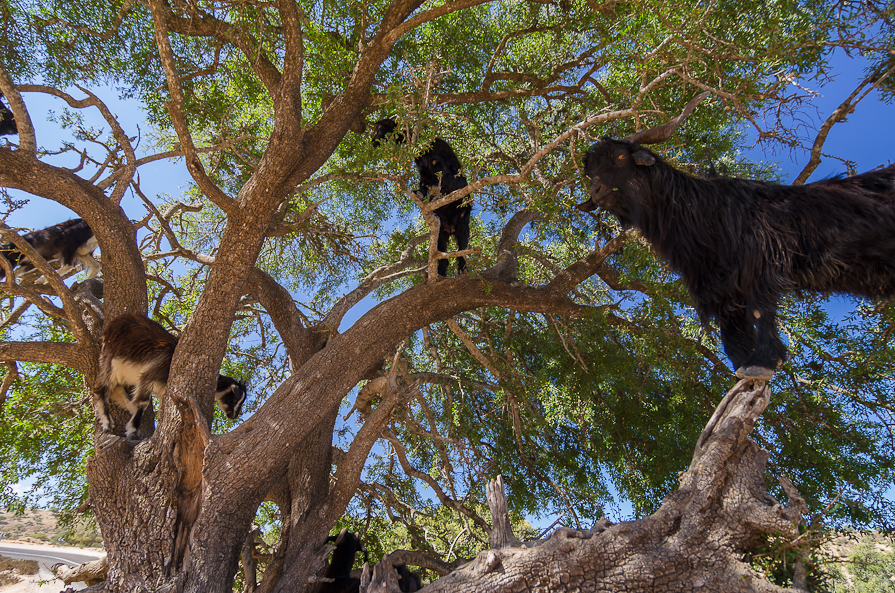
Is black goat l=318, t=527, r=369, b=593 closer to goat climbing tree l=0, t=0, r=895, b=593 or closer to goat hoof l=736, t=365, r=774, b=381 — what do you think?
goat climbing tree l=0, t=0, r=895, b=593

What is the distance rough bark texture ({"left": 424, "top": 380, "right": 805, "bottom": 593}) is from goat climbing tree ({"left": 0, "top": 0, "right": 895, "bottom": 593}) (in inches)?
0.5

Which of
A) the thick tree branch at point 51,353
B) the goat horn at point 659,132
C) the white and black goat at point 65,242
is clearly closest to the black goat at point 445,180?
the goat horn at point 659,132

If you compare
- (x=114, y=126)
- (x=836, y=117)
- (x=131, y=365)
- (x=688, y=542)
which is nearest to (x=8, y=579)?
(x=131, y=365)

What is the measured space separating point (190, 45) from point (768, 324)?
5.37 m

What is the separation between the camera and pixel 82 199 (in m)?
3.35

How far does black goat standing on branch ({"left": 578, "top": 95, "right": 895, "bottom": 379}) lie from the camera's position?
231cm

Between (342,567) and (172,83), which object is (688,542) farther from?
(172,83)

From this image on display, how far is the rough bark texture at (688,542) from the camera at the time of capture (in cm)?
197

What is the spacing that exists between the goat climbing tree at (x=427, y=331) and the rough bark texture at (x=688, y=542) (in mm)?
13

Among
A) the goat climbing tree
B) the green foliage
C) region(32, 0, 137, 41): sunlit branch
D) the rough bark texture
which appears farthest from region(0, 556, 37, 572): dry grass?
the green foliage

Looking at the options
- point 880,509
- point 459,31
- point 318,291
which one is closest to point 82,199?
point 318,291

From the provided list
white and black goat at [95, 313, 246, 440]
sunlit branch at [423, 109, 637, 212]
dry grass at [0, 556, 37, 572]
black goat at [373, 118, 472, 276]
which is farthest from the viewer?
dry grass at [0, 556, 37, 572]

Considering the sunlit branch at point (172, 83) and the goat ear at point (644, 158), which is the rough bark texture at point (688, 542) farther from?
the sunlit branch at point (172, 83)

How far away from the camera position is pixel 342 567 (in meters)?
3.54
